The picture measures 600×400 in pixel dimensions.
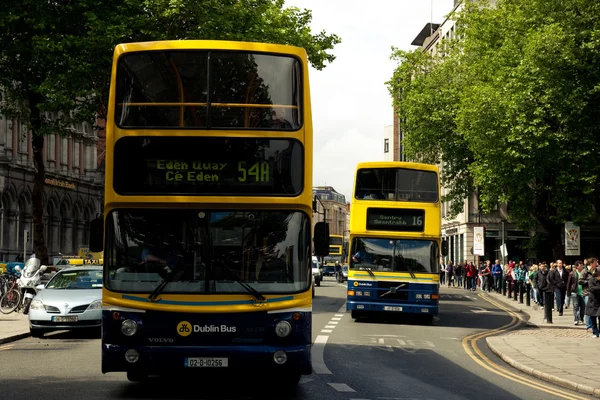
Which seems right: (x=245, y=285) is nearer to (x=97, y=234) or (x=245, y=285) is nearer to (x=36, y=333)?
(x=97, y=234)

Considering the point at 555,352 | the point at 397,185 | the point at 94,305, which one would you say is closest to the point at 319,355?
the point at 555,352

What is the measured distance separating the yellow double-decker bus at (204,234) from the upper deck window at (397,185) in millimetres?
13733

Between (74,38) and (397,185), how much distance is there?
39.4 ft

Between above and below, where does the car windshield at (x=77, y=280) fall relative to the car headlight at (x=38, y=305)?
above

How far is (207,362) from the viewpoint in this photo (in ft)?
36.0

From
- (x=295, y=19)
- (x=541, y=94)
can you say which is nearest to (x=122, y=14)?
(x=295, y=19)

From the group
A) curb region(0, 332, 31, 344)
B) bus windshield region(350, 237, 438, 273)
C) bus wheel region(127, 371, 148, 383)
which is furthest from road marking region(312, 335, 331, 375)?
curb region(0, 332, 31, 344)

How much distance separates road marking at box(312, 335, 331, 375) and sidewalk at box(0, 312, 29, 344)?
228 inches

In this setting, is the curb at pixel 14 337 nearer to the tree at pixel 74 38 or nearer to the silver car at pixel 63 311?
the silver car at pixel 63 311

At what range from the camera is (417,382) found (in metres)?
13.6

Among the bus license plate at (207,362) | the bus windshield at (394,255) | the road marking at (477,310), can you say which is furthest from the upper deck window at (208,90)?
the road marking at (477,310)

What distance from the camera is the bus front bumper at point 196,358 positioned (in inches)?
430

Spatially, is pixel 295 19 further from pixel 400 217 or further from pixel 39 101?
pixel 400 217

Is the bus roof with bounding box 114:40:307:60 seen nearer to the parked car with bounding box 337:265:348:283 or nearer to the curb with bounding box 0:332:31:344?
the curb with bounding box 0:332:31:344
